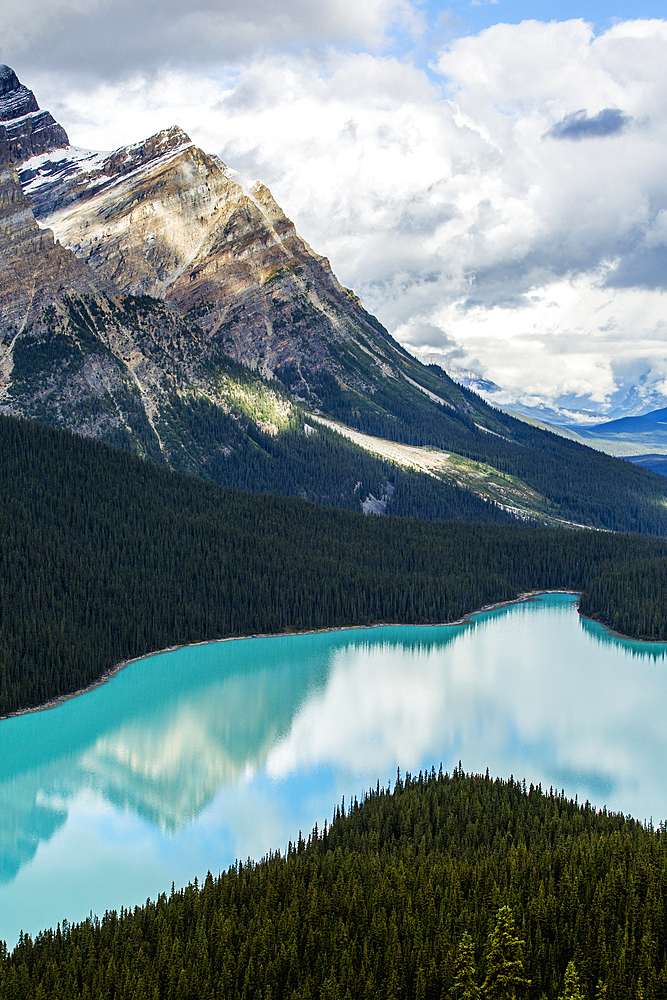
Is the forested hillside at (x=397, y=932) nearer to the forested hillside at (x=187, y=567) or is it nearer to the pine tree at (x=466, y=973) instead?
the pine tree at (x=466, y=973)

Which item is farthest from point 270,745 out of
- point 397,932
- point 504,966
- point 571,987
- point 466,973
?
point 571,987

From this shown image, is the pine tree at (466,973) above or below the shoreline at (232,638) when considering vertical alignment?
below

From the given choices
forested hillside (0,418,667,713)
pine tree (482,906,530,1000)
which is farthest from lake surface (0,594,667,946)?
pine tree (482,906,530,1000)

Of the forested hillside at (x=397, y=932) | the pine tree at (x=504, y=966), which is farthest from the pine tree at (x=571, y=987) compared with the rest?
the pine tree at (x=504, y=966)

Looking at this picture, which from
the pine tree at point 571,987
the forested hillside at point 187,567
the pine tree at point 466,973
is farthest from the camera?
the forested hillside at point 187,567

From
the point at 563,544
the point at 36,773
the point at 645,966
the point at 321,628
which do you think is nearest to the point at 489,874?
the point at 645,966

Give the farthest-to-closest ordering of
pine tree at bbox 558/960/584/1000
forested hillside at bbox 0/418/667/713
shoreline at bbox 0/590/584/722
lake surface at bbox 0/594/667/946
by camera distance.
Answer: forested hillside at bbox 0/418/667/713 → shoreline at bbox 0/590/584/722 → lake surface at bbox 0/594/667/946 → pine tree at bbox 558/960/584/1000

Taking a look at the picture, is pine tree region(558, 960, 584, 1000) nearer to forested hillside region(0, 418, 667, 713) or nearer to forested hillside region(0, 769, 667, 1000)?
forested hillside region(0, 769, 667, 1000)

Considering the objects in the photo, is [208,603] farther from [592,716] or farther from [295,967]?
[295,967]
